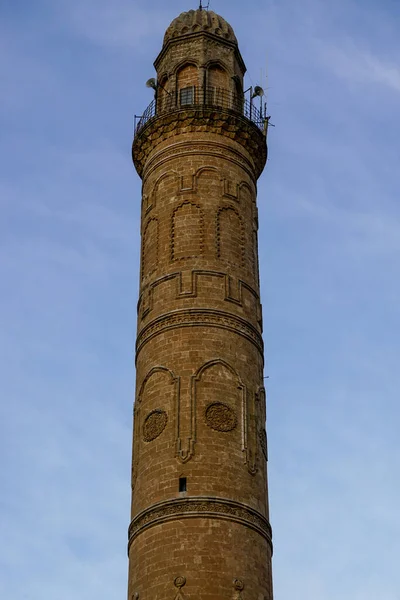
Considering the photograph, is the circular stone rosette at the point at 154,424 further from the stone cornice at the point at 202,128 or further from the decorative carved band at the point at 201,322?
the stone cornice at the point at 202,128

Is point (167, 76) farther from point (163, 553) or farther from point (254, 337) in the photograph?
point (163, 553)

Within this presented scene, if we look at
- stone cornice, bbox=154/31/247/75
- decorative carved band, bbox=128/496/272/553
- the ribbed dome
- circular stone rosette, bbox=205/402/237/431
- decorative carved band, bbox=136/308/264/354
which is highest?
the ribbed dome

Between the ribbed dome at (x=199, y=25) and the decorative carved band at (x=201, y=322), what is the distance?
10.7 meters

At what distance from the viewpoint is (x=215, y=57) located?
33406 mm

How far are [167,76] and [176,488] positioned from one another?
14.4m

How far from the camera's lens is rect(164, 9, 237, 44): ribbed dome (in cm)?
3391

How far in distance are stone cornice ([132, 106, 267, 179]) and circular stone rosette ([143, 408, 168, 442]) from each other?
8.81 meters

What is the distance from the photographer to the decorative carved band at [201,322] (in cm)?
2786

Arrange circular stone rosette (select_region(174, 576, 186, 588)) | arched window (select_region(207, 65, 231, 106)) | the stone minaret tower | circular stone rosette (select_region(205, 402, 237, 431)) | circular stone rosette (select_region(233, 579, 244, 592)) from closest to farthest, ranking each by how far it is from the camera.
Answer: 1. circular stone rosette (select_region(174, 576, 186, 588))
2. circular stone rosette (select_region(233, 579, 244, 592))
3. the stone minaret tower
4. circular stone rosette (select_region(205, 402, 237, 431))
5. arched window (select_region(207, 65, 231, 106))

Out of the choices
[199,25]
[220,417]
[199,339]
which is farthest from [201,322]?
[199,25]

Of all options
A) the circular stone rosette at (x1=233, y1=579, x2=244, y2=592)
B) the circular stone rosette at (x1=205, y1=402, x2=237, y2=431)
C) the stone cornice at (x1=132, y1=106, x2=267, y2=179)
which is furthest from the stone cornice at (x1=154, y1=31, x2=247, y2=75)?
the circular stone rosette at (x1=233, y1=579, x2=244, y2=592)

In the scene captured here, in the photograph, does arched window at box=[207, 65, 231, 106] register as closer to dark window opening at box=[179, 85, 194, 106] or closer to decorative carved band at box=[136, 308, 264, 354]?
dark window opening at box=[179, 85, 194, 106]

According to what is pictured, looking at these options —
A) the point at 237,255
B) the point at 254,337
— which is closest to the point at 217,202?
the point at 237,255

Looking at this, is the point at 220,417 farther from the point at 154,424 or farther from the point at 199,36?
the point at 199,36
